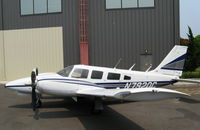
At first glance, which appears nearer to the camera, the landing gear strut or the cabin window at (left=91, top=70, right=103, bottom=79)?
the landing gear strut

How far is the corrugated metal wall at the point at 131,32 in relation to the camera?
18.1 metres

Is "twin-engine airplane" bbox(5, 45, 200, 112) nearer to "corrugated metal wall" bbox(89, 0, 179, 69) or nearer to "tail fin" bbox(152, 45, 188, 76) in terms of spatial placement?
"tail fin" bbox(152, 45, 188, 76)

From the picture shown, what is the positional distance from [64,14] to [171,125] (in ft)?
47.2

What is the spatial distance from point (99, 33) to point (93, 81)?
1011cm

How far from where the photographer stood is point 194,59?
2367cm

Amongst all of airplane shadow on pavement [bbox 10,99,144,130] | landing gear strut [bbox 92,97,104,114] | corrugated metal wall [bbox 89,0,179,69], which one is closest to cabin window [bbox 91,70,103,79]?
landing gear strut [bbox 92,97,104,114]

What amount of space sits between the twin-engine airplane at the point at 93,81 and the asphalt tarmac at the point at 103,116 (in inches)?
22.7

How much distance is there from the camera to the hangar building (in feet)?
59.6

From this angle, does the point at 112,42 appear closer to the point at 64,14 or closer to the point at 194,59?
the point at 64,14

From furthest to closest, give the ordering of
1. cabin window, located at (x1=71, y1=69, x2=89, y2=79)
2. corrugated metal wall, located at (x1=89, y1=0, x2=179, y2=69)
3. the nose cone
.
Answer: corrugated metal wall, located at (x1=89, y1=0, x2=179, y2=69)
the nose cone
cabin window, located at (x1=71, y1=69, x2=89, y2=79)

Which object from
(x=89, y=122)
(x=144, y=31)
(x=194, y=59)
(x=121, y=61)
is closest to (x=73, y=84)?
(x=89, y=122)

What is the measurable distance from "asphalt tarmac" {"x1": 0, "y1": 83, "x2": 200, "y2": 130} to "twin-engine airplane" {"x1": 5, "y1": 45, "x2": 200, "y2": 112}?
0.58 metres

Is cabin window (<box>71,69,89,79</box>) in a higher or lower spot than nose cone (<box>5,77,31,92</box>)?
higher

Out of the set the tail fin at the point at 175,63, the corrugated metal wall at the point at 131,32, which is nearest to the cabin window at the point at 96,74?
the tail fin at the point at 175,63
